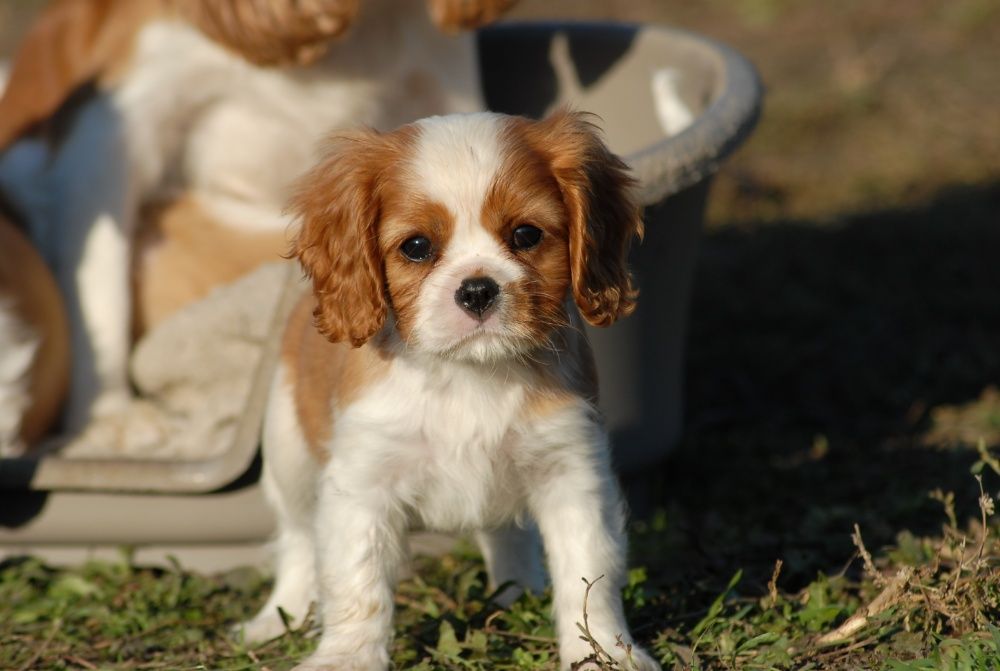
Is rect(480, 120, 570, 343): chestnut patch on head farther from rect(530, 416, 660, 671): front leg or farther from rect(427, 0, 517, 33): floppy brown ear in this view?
rect(427, 0, 517, 33): floppy brown ear

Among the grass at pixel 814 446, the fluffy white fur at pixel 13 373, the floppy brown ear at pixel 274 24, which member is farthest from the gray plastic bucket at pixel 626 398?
the floppy brown ear at pixel 274 24

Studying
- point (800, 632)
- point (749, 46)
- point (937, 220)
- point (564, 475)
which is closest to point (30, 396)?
point (564, 475)

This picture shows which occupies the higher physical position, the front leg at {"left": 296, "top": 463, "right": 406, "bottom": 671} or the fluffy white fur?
the front leg at {"left": 296, "top": 463, "right": 406, "bottom": 671}

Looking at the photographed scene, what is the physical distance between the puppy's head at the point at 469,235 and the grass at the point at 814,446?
81 centimetres

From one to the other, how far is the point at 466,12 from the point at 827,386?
199 cm

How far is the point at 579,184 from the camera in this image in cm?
256

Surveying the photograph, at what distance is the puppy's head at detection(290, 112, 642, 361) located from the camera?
244cm

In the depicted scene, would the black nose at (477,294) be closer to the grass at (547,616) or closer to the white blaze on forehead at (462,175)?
the white blaze on forehead at (462,175)

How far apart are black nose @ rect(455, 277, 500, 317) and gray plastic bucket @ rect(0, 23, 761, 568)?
2.72 ft

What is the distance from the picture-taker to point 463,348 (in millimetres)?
2451

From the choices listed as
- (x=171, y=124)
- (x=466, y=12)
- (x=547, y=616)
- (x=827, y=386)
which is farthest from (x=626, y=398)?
(x=171, y=124)

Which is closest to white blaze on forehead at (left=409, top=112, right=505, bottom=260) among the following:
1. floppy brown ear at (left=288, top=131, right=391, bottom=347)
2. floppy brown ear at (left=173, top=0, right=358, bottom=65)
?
floppy brown ear at (left=288, top=131, right=391, bottom=347)

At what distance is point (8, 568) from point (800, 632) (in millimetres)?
2143

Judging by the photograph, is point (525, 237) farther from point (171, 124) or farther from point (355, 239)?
point (171, 124)
